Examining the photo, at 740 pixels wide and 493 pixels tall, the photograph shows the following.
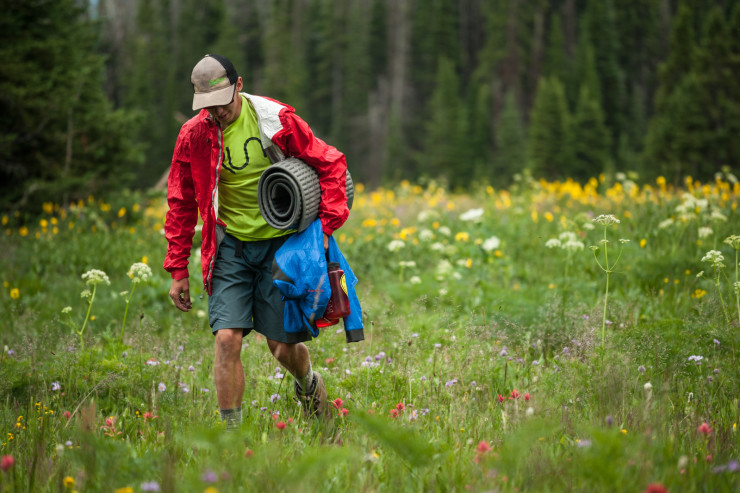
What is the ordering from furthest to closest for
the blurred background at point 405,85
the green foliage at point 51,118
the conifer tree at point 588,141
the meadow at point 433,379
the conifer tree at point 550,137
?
the conifer tree at point 588,141 < the conifer tree at point 550,137 < the blurred background at point 405,85 < the green foliage at point 51,118 < the meadow at point 433,379

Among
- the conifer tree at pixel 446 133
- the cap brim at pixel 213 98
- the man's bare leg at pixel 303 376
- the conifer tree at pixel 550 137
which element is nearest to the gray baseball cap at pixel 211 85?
the cap brim at pixel 213 98

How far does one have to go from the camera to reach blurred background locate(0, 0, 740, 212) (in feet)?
38.2

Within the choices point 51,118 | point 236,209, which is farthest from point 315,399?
point 51,118

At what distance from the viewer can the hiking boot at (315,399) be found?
381 cm

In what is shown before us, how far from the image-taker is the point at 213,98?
3547mm

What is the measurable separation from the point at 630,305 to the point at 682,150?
2797 cm

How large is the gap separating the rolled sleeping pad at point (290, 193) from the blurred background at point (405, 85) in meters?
8.68

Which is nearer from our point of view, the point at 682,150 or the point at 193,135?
the point at 193,135

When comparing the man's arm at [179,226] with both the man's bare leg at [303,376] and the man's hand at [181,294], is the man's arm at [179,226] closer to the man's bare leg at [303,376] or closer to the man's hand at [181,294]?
the man's hand at [181,294]

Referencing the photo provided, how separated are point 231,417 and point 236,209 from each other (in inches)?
45.3

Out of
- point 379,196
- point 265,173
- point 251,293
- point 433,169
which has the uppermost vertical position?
point 265,173

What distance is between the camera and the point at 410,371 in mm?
4316

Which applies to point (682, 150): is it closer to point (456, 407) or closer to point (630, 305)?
point (630, 305)

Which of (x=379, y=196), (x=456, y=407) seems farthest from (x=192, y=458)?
(x=379, y=196)
